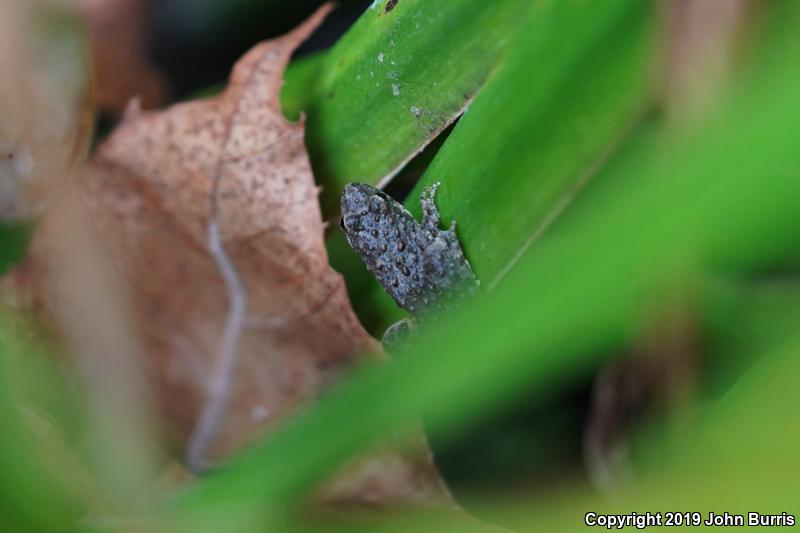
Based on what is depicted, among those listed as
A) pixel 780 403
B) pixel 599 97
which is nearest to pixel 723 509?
pixel 780 403

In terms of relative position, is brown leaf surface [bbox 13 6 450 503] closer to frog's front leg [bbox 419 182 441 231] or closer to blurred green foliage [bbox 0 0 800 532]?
blurred green foliage [bbox 0 0 800 532]

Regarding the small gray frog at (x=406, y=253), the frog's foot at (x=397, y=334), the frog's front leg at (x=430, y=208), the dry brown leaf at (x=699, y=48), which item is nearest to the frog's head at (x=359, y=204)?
the small gray frog at (x=406, y=253)

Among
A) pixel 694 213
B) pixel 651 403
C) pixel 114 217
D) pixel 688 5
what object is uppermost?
pixel 688 5

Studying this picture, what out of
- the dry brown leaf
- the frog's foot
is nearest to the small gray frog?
the frog's foot

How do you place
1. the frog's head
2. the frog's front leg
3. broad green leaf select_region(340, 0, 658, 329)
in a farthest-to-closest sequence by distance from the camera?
1. the frog's head
2. the frog's front leg
3. broad green leaf select_region(340, 0, 658, 329)

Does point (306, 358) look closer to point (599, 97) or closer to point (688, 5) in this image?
point (599, 97)

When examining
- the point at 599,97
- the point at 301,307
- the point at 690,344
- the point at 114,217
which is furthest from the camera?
the point at 114,217

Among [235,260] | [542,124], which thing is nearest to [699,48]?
[542,124]
